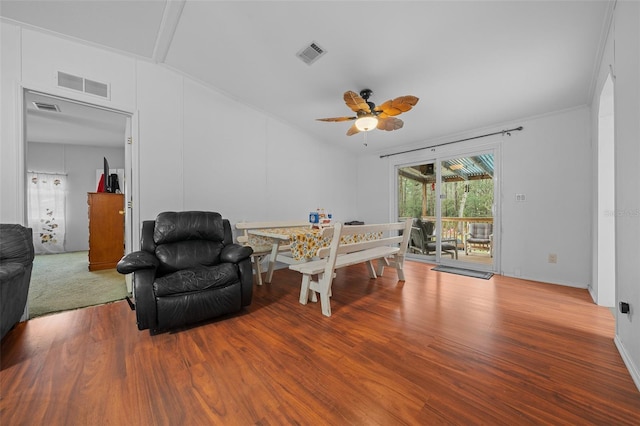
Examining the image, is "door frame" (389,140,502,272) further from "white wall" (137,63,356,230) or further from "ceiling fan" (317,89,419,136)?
"ceiling fan" (317,89,419,136)

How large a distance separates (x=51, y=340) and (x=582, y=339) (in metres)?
4.01

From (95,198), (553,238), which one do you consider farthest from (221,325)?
(553,238)

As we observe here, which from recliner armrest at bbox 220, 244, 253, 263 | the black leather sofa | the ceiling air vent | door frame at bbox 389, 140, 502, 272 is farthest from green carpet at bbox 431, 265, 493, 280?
the black leather sofa

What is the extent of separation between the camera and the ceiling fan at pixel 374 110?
2477 mm

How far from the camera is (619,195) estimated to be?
5.48 ft

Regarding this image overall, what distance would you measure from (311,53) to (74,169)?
6.82 m

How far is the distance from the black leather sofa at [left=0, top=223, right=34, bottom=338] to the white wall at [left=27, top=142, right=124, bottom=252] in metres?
5.02

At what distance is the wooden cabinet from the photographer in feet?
13.1

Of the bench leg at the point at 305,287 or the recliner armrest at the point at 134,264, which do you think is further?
the bench leg at the point at 305,287

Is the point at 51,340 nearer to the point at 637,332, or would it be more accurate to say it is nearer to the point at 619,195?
the point at 637,332

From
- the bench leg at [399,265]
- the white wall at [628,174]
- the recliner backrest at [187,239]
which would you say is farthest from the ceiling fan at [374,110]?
the recliner backrest at [187,239]

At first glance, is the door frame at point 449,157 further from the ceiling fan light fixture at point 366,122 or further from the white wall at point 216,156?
the ceiling fan light fixture at point 366,122

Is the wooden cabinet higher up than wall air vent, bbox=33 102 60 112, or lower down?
lower down

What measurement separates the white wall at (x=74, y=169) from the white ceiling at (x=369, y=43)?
5032 millimetres
